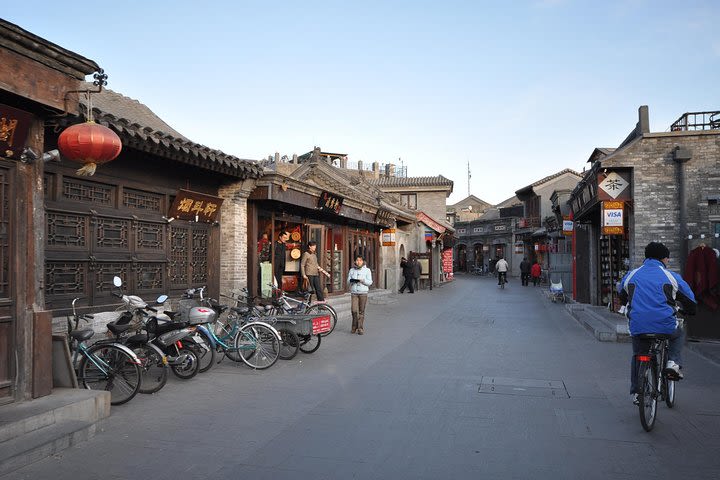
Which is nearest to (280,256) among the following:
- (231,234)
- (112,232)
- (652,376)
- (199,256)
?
(231,234)

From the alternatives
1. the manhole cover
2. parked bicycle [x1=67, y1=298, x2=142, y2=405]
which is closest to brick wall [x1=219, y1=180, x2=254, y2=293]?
parked bicycle [x1=67, y1=298, x2=142, y2=405]

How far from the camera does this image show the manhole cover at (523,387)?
645 cm

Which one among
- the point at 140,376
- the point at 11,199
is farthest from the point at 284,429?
the point at 11,199

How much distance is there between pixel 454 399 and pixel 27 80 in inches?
197

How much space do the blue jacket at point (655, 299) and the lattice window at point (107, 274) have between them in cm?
648

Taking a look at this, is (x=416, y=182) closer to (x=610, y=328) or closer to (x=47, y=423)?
(x=610, y=328)

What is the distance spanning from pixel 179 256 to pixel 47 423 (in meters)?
5.19

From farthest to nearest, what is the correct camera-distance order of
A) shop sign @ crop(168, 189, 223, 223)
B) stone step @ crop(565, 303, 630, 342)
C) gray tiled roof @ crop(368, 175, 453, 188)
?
gray tiled roof @ crop(368, 175, 453, 188)
stone step @ crop(565, 303, 630, 342)
shop sign @ crop(168, 189, 223, 223)

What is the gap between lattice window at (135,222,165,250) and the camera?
A: 8609mm

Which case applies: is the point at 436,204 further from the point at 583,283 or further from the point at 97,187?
the point at 97,187

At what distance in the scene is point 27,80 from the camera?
4.88 metres

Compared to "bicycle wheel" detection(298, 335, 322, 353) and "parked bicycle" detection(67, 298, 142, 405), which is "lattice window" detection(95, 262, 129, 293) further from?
"bicycle wheel" detection(298, 335, 322, 353)

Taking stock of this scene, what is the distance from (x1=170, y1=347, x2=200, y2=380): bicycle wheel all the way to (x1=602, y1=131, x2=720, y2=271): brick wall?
8.49 meters

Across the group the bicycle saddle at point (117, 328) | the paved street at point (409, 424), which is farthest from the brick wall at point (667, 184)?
the bicycle saddle at point (117, 328)
